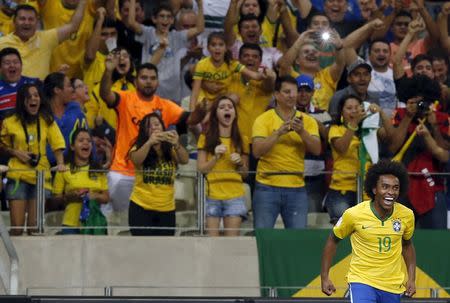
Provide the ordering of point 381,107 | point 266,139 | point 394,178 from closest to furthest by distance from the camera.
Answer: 1. point 394,178
2. point 266,139
3. point 381,107

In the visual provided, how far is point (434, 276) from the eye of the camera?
658 inches

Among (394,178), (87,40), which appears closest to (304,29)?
(87,40)

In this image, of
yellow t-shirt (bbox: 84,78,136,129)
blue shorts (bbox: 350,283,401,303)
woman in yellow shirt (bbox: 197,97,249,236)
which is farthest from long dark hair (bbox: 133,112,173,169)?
blue shorts (bbox: 350,283,401,303)

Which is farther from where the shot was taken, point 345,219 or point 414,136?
point 414,136

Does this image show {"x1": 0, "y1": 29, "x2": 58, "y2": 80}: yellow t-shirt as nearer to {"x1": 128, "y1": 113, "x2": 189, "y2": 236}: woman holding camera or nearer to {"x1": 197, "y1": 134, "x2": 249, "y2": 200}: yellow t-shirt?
{"x1": 128, "y1": 113, "x2": 189, "y2": 236}: woman holding camera

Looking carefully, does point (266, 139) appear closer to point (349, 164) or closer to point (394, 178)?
point (349, 164)

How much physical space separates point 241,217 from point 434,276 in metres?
2.28

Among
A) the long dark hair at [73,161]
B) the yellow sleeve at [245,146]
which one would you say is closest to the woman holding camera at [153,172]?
the long dark hair at [73,161]

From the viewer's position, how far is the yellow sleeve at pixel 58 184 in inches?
637

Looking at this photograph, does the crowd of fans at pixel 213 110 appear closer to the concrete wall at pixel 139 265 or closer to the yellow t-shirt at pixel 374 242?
the concrete wall at pixel 139 265

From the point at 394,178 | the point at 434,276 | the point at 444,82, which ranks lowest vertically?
the point at 434,276

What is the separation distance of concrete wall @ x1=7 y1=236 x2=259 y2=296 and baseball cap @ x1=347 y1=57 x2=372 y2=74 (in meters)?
2.42

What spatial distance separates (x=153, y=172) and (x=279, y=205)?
4.68 feet

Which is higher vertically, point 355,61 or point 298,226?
point 355,61
